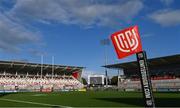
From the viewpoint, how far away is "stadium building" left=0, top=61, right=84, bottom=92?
91.5 metres

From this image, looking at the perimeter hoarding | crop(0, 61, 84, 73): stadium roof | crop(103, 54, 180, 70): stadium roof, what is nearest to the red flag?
the perimeter hoarding

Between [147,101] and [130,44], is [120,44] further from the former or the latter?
[147,101]

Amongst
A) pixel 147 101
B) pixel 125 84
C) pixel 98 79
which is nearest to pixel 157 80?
pixel 125 84

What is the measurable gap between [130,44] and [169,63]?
81.8 m

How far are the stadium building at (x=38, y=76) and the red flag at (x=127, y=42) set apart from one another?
77087 millimetres

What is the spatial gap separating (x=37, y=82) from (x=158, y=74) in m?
37.8

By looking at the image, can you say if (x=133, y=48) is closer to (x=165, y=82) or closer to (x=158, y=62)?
(x=165, y=82)

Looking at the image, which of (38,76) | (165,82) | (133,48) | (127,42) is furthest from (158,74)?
(127,42)

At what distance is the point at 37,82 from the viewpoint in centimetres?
10025

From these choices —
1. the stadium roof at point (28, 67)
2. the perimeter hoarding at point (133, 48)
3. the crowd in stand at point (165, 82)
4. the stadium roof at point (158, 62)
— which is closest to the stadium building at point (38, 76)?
the stadium roof at point (28, 67)

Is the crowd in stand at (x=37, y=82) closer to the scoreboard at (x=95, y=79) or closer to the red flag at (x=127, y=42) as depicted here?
the scoreboard at (x=95, y=79)

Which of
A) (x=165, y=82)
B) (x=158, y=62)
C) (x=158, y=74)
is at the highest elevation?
(x=158, y=62)

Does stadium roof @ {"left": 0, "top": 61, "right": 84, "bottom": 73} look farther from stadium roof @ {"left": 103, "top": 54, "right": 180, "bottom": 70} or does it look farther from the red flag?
the red flag

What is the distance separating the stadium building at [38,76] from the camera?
9150 cm
